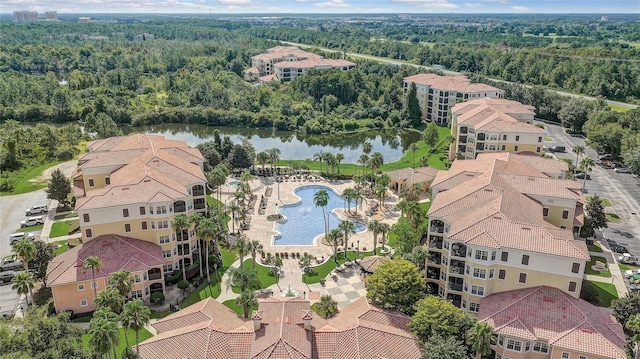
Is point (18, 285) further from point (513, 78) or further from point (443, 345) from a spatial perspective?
point (513, 78)

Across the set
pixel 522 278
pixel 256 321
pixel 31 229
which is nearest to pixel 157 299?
pixel 256 321

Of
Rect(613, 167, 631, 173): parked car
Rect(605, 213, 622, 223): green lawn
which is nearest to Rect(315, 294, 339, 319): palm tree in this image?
Rect(605, 213, 622, 223): green lawn

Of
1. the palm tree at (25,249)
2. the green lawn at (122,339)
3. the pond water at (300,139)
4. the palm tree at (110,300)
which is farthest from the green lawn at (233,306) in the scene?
the pond water at (300,139)

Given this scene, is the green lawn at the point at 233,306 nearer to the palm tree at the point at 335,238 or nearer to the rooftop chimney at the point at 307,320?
the rooftop chimney at the point at 307,320

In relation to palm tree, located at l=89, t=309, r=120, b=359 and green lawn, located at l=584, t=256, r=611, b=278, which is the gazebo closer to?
green lawn, located at l=584, t=256, r=611, b=278

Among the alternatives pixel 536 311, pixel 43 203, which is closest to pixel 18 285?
pixel 43 203
